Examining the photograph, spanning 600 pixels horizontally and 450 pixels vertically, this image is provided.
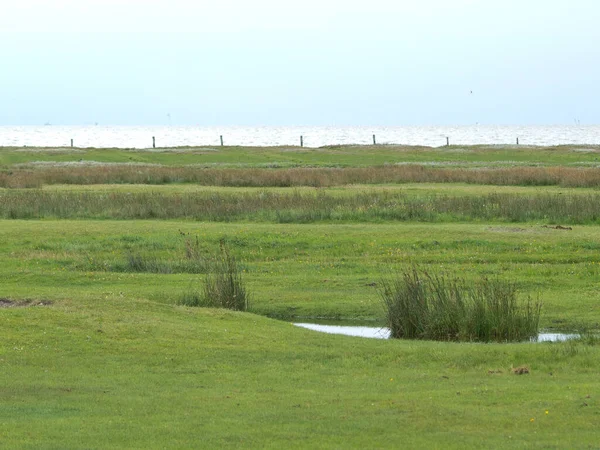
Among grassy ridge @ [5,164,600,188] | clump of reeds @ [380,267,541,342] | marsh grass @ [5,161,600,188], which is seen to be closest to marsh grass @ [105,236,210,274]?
clump of reeds @ [380,267,541,342]

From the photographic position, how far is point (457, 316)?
16.9 metres

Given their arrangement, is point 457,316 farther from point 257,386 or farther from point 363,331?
point 257,386

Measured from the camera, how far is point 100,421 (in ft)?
34.8

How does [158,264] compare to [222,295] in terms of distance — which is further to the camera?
[158,264]

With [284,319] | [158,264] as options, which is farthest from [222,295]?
[158,264]

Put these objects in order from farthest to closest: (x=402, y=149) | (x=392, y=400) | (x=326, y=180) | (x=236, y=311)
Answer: (x=402, y=149), (x=326, y=180), (x=236, y=311), (x=392, y=400)

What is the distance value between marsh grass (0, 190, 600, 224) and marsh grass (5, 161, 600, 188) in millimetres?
8796

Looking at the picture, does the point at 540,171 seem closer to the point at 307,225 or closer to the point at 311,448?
the point at 307,225

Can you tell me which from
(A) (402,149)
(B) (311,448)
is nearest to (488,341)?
(B) (311,448)

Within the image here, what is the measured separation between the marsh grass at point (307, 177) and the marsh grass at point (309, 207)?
8796 millimetres

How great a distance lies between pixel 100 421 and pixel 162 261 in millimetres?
16273

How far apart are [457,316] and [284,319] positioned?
16.5 ft

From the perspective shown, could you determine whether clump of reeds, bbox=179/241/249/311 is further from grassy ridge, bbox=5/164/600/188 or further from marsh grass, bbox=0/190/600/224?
grassy ridge, bbox=5/164/600/188

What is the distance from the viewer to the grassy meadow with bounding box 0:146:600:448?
10.3m
